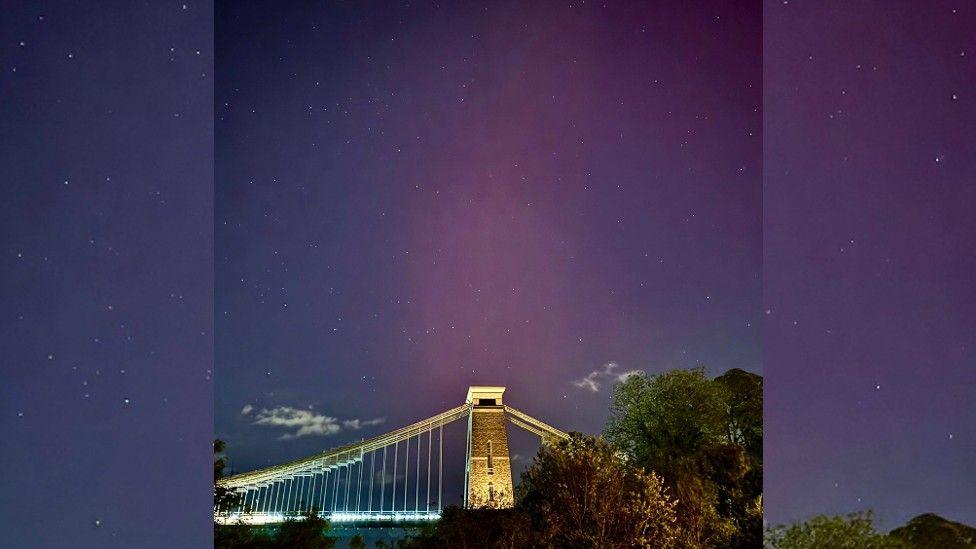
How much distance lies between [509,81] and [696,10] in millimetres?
1424

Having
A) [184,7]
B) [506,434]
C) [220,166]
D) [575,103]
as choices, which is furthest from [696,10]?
[506,434]

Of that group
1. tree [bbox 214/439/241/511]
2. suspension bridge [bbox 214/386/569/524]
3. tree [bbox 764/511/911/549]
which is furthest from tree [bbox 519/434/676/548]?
suspension bridge [bbox 214/386/569/524]

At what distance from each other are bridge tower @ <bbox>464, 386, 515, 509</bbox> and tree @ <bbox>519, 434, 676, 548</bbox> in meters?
7.01

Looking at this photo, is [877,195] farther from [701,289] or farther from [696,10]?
[701,289]

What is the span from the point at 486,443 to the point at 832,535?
12067mm

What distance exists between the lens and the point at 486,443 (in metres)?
15.0

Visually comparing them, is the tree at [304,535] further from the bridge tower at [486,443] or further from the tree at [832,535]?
the tree at [832,535]

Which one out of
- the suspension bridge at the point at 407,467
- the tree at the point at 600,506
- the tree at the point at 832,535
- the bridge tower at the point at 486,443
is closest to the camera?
the tree at the point at 832,535

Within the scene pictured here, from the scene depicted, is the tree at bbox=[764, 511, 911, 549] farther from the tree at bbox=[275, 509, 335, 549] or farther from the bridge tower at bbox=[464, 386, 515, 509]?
the bridge tower at bbox=[464, 386, 515, 509]

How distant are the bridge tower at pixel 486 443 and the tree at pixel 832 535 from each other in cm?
1130

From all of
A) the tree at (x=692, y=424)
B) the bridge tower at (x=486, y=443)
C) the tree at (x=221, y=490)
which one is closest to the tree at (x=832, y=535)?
the tree at (x=692, y=424)

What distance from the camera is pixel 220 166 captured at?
618 centimetres

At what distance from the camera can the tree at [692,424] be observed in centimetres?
789

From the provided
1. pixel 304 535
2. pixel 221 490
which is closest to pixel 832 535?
pixel 221 490
